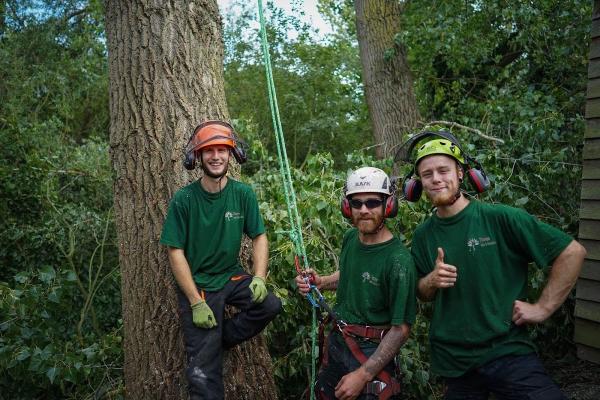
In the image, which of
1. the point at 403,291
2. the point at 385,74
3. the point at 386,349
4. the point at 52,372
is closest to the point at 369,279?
the point at 403,291

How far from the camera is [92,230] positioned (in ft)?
24.2

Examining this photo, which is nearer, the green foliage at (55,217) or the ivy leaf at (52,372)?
the ivy leaf at (52,372)

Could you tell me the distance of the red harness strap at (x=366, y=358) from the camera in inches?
120

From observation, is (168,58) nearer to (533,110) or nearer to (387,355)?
(387,355)

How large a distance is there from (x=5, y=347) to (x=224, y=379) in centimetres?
207

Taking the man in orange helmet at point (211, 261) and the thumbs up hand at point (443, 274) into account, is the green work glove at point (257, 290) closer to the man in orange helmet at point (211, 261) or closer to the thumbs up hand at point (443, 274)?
the man in orange helmet at point (211, 261)

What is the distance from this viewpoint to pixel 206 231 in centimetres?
350

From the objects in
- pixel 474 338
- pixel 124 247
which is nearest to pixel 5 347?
pixel 124 247

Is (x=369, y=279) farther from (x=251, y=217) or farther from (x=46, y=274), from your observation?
(x=46, y=274)

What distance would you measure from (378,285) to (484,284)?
542 mm

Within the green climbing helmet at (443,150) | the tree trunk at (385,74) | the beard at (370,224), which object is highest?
the tree trunk at (385,74)

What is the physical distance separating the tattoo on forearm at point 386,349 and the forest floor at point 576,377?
229 centimetres

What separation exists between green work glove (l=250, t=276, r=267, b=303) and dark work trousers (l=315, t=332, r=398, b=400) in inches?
19.3

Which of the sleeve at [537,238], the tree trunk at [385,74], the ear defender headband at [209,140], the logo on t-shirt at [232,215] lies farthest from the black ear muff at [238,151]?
the tree trunk at [385,74]
